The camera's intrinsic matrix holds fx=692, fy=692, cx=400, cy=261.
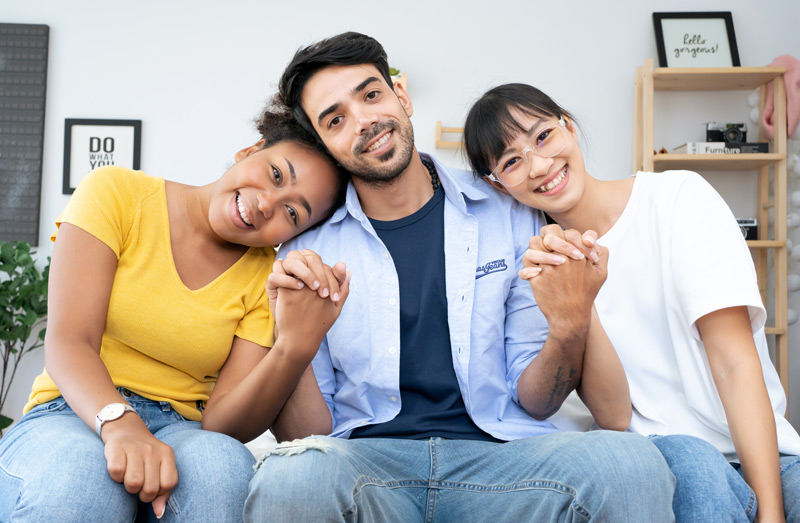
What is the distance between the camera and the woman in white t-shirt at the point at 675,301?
111 cm

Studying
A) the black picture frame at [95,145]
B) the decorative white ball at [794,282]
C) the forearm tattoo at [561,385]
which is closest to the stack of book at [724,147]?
the decorative white ball at [794,282]

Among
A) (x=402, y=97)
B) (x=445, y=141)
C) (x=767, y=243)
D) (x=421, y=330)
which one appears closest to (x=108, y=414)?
(x=421, y=330)

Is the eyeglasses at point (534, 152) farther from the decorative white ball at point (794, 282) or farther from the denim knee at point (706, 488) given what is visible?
the decorative white ball at point (794, 282)

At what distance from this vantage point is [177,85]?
A: 3557 millimetres

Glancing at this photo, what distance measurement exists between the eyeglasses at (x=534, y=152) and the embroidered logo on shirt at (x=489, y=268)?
17 centimetres

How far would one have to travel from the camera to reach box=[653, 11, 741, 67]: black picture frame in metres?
3.43

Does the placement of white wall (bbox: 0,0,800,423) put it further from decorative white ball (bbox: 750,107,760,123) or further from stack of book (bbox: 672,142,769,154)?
stack of book (bbox: 672,142,769,154)

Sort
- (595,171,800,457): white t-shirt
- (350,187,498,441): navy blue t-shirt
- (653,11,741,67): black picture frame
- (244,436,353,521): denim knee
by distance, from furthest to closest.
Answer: (653,11,741,67): black picture frame, (350,187,498,441): navy blue t-shirt, (595,171,800,457): white t-shirt, (244,436,353,521): denim knee

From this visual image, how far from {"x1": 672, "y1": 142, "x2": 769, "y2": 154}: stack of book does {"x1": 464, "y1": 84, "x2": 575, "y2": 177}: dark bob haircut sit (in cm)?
206

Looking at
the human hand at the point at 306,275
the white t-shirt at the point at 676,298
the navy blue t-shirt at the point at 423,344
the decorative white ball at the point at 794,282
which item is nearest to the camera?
the human hand at the point at 306,275

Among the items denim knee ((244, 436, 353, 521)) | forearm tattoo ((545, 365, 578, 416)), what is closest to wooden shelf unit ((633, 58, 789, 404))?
forearm tattoo ((545, 365, 578, 416))

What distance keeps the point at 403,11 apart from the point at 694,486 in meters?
2.99

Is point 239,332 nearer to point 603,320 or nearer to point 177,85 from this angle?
point 603,320

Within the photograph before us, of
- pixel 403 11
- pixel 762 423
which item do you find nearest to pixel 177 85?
pixel 403 11
